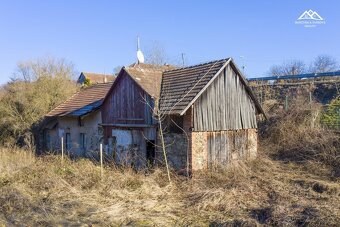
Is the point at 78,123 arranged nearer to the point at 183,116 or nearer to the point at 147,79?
the point at 147,79

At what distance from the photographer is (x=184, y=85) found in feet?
51.0

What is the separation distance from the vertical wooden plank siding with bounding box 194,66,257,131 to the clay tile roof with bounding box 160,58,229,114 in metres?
0.41

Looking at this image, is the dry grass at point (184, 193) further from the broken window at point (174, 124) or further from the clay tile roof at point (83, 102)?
the clay tile roof at point (83, 102)

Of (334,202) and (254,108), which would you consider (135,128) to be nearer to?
(254,108)

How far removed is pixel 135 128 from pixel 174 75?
3505 millimetres

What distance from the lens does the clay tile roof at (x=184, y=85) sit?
561 inches

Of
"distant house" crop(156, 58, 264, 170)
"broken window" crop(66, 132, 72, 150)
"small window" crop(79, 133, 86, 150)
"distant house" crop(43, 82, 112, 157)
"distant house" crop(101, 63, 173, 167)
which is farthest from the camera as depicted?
"broken window" crop(66, 132, 72, 150)

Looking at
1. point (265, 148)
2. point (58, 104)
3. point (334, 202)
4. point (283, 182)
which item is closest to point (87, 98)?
point (58, 104)

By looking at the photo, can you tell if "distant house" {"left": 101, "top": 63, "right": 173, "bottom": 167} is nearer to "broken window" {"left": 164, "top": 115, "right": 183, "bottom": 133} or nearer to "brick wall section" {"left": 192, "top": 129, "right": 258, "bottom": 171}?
"broken window" {"left": 164, "top": 115, "right": 183, "bottom": 133}

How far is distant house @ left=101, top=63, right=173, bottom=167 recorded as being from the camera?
15578 millimetres

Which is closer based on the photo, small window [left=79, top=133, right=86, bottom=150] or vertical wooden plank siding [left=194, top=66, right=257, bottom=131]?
vertical wooden plank siding [left=194, top=66, right=257, bottom=131]

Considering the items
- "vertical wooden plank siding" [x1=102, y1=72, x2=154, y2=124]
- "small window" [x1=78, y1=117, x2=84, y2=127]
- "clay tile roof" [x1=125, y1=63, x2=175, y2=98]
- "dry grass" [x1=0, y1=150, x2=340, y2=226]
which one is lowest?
"dry grass" [x1=0, y1=150, x2=340, y2=226]

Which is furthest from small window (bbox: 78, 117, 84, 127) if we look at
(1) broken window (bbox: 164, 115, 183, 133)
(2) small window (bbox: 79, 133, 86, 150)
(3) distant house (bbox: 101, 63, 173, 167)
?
(1) broken window (bbox: 164, 115, 183, 133)

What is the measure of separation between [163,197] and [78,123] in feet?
38.8
